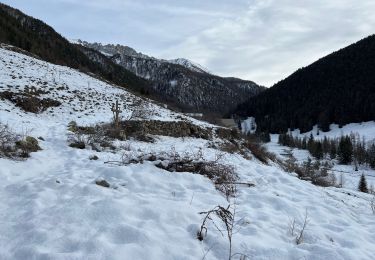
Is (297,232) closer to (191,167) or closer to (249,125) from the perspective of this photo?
(191,167)

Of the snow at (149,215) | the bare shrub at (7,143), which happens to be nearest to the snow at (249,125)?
the bare shrub at (7,143)

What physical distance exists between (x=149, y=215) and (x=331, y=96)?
18058 cm

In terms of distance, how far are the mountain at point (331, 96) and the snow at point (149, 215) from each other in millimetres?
160822

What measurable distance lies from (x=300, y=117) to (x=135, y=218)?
176623mm

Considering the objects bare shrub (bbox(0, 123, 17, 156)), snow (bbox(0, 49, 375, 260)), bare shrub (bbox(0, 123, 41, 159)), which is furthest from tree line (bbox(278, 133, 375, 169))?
bare shrub (bbox(0, 123, 17, 156))

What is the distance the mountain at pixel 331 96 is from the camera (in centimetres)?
15825

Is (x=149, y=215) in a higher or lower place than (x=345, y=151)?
higher

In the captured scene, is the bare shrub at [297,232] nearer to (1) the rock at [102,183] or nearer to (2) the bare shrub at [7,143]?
(1) the rock at [102,183]

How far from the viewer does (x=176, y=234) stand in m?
4.70

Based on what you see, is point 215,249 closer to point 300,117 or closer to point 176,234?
point 176,234

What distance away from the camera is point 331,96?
6762 inches

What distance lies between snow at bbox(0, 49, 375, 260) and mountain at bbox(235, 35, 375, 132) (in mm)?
160822

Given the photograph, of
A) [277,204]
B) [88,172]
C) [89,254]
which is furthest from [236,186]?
[89,254]

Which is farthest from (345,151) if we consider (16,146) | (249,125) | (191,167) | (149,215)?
(149,215)
